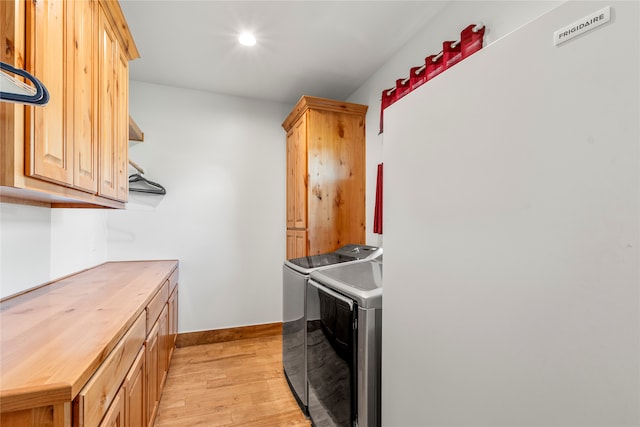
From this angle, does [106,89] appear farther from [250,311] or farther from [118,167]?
[250,311]

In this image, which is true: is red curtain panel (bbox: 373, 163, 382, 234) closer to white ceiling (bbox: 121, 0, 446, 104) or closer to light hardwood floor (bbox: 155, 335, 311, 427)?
white ceiling (bbox: 121, 0, 446, 104)

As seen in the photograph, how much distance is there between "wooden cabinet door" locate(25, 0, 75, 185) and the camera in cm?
90

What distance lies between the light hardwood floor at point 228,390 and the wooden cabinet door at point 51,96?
1585 mm

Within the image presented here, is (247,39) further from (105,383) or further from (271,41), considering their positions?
(105,383)

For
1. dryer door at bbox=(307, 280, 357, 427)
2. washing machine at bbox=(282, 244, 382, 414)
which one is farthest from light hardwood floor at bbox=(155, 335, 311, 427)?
dryer door at bbox=(307, 280, 357, 427)

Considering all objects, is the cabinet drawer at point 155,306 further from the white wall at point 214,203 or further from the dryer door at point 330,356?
the dryer door at point 330,356

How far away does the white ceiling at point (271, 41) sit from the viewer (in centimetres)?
184

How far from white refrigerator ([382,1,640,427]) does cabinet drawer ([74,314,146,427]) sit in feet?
2.89

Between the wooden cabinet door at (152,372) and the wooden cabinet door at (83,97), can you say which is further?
the wooden cabinet door at (152,372)

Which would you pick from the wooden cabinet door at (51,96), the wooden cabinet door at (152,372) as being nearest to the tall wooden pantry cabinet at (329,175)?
the wooden cabinet door at (152,372)

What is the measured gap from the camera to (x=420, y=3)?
1.78 meters

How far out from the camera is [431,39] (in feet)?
6.36

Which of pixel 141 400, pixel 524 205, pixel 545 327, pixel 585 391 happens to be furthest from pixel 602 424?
pixel 141 400

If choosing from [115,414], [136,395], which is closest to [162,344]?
[136,395]
